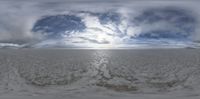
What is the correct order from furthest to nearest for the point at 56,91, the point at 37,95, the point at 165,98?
1. the point at 56,91
2. the point at 37,95
3. the point at 165,98

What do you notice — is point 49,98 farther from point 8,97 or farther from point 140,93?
point 140,93

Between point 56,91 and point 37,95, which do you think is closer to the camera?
point 37,95

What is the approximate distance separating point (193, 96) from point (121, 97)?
4169 mm

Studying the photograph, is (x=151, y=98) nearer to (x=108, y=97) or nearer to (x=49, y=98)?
(x=108, y=97)

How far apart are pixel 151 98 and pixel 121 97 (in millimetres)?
1754

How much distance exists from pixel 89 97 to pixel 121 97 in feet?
6.20

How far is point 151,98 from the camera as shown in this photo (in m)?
24.5

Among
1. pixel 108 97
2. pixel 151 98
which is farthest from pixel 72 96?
pixel 151 98

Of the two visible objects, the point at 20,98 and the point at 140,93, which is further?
the point at 140,93

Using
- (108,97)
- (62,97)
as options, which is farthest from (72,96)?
(108,97)

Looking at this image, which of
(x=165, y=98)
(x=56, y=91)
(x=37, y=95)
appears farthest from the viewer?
(x=56, y=91)

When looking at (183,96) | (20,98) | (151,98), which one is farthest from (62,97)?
(183,96)

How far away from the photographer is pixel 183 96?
24922 millimetres

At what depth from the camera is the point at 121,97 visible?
24797 mm
